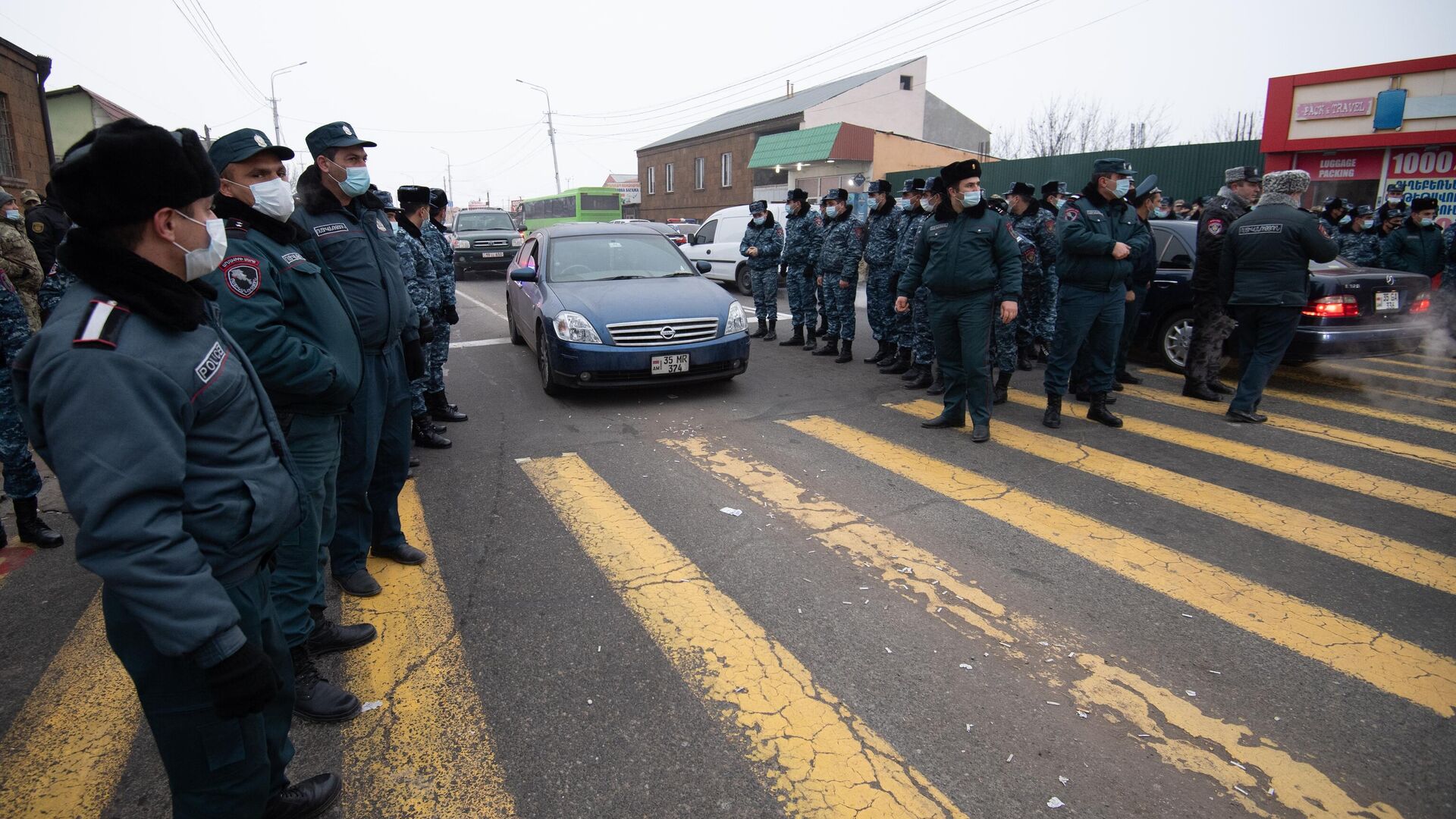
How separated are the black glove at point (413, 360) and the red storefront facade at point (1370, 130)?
722 inches

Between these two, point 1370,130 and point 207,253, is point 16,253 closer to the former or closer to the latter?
point 207,253

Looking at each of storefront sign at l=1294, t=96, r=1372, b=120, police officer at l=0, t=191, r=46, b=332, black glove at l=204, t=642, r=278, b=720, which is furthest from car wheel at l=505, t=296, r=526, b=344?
storefront sign at l=1294, t=96, r=1372, b=120

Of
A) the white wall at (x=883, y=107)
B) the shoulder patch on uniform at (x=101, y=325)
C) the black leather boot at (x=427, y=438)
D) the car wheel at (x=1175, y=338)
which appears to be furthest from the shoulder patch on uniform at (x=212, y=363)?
the white wall at (x=883, y=107)

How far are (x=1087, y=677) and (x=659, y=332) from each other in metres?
4.84

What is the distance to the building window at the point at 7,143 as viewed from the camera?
1511 cm

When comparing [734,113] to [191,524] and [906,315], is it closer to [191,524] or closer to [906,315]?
[906,315]

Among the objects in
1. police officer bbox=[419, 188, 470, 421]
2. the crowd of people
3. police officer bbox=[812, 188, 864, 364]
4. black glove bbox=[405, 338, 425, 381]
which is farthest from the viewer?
police officer bbox=[812, 188, 864, 364]

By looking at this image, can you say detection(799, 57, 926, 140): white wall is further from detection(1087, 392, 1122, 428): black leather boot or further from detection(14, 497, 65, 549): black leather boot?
detection(14, 497, 65, 549): black leather boot

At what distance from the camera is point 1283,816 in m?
2.30

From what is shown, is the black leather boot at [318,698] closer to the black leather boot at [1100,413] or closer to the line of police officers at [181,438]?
the line of police officers at [181,438]

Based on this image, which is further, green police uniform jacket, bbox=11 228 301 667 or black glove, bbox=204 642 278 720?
black glove, bbox=204 642 278 720

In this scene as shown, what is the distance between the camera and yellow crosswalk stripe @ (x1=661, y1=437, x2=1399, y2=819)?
2.43 meters

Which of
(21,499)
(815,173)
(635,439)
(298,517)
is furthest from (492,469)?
(815,173)

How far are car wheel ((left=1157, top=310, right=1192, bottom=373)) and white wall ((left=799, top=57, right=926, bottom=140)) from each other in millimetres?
28977
